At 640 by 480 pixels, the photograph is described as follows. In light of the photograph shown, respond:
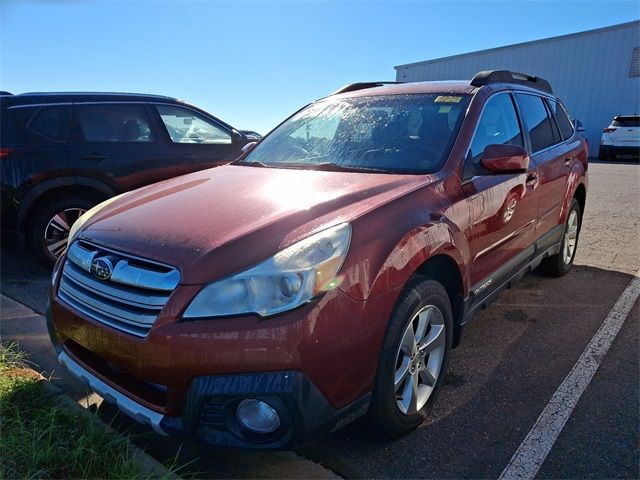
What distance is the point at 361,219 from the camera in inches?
79.0

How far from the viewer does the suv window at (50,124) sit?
4584mm

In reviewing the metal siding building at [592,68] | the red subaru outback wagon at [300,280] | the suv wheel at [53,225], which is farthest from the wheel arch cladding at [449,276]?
the metal siding building at [592,68]

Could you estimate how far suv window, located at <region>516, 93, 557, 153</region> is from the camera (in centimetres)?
369

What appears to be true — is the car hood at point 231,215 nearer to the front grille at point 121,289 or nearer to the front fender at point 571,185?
the front grille at point 121,289

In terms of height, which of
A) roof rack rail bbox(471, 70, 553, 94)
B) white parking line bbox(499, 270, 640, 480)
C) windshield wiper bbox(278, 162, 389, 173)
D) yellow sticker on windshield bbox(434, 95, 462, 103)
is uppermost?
roof rack rail bbox(471, 70, 553, 94)

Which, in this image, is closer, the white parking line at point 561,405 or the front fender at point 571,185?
the white parking line at point 561,405

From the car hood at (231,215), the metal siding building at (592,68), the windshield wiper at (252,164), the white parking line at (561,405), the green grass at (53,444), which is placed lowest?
the white parking line at (561,405)

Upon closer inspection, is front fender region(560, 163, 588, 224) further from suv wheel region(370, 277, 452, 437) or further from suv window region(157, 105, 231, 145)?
suv window region(157, 105, 231, 145)

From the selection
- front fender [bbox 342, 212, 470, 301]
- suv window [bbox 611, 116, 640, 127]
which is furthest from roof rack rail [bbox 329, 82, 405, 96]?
suv window [bbox 611, 116, 640, 127]

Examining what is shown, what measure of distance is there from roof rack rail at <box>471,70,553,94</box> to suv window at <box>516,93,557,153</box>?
0.14m

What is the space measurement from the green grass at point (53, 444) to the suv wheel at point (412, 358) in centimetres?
103

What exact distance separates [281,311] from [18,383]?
1.74m

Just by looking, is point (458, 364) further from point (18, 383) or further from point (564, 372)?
point (18, 383)

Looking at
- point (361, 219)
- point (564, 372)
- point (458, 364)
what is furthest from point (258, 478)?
point (564, 372)
